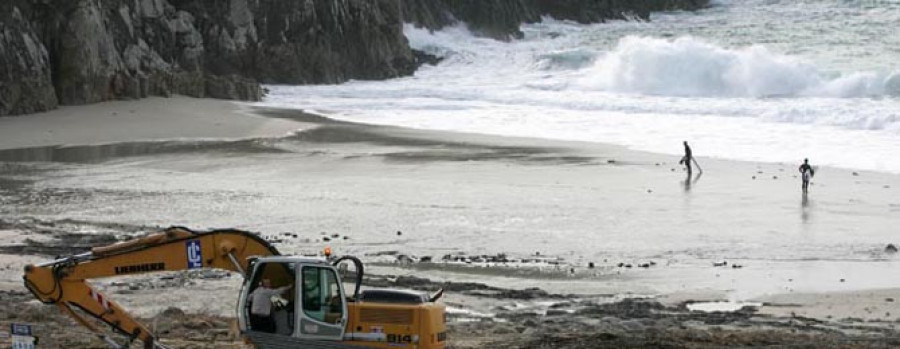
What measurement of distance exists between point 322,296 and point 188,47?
125 ft

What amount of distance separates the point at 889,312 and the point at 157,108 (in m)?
26.9

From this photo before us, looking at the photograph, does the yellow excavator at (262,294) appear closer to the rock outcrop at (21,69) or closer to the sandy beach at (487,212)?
the sandy beach at (487,212)

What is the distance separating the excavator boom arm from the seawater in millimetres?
19655

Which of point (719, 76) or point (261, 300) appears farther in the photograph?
point (719, 76)

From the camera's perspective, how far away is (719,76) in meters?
51.8

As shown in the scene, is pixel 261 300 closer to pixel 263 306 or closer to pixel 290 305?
pixel 263 306

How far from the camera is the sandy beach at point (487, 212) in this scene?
17.5 meters

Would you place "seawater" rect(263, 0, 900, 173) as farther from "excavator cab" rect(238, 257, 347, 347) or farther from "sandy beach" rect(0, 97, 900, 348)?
"excavator cab" rect(238, 257, 347, 347)

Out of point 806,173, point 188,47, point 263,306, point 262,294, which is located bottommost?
point 263,306

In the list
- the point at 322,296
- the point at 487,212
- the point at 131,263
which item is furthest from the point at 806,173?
the point at 131,263

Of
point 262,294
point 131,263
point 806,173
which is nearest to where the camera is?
point 262,294

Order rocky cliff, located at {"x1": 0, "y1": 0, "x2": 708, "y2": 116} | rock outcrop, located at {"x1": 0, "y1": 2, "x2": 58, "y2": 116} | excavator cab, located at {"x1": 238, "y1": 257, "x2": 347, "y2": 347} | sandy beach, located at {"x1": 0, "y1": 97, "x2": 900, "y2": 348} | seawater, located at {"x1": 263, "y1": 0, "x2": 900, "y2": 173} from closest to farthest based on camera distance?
excavator cab, located at {"x1": 238, "y1": 257, "x2": 347, "y2": 347} → sandy beach, located at {"x1": 0, "y1": 97, "x2": 900, "y2": 348} → seawater, located at {"x1": 263, "y1": 0, "x2": 900, "y2": 173} → rock outcrop, located at {"x1": 0, "y1": 2, "x2": 58, "y2": 116} → rocky cliff, located at {"x1": 0, "y1": 0, "x2": 708, "y2": 116}

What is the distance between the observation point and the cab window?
1127 centimetres

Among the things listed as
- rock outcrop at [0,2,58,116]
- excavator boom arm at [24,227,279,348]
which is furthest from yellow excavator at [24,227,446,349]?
rock outcrop at [0,2,58,116]
